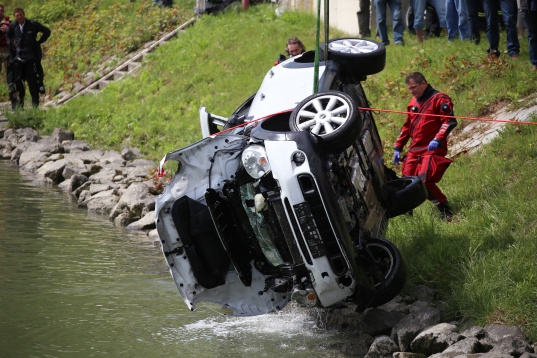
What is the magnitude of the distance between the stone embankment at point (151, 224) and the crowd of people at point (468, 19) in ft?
16.2

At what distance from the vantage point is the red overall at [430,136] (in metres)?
10.0

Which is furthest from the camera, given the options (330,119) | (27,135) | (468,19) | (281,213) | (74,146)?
(27,135)

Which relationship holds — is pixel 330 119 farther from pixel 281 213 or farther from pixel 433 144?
pixel 433 144

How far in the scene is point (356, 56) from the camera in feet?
30.7

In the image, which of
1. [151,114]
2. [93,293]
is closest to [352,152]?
[93,293]

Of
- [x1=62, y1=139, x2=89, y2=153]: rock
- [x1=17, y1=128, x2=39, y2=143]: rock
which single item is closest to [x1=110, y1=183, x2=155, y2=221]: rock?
[x1=62, y1=139, x2=89, y2=153]: rock

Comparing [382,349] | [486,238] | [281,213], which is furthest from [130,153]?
[382,349]

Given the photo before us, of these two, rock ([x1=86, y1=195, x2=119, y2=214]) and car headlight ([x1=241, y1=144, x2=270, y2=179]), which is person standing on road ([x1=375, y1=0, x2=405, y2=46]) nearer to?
rock ([x1=86, y1=195, x2=119, y2=214])

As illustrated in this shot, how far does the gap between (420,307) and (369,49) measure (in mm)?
2785

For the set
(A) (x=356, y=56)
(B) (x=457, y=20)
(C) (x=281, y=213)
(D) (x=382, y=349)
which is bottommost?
(B) (x=457, y=20)

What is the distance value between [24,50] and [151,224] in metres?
8.74

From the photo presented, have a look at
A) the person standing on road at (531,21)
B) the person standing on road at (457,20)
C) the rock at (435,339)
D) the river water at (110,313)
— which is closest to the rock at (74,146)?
the river water at (110,313)

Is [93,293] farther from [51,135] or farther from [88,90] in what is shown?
[88,90]

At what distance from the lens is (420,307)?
27.6ft
